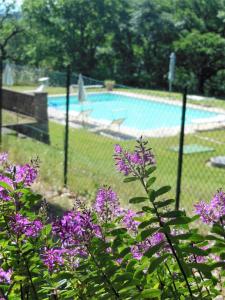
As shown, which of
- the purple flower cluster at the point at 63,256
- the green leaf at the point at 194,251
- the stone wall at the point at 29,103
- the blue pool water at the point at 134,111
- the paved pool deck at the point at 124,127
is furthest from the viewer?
the blue pool water at the point at 134,111

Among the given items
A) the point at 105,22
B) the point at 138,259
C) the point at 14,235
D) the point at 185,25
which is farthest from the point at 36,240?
the point at 105,22

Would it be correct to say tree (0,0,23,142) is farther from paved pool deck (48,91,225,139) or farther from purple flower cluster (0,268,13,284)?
purple flower cluster (0,268,13,284)

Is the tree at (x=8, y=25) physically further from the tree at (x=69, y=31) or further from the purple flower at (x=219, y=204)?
the purple flower at (x=219, y=204)

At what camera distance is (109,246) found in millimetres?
1529

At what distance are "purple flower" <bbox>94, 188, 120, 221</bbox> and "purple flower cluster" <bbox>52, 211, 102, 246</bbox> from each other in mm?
175

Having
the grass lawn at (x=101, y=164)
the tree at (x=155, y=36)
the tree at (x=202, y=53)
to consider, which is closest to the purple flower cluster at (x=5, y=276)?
the grass lawn at (x=101, y=164)

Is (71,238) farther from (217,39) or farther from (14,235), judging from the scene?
(217,39)

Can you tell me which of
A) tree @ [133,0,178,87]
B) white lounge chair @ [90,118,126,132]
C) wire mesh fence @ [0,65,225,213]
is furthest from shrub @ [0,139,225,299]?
tree @ [133,0,178,87]

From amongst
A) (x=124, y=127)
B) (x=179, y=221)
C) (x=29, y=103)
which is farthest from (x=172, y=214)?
(x=124, y=127)

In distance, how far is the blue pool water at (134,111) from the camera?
1545cm

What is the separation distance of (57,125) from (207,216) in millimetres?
12987

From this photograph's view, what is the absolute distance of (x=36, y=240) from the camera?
5.50 ft

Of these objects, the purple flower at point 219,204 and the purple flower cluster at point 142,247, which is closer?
the purple flower at point 219,204

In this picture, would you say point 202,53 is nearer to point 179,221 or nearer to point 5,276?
point 5,276
